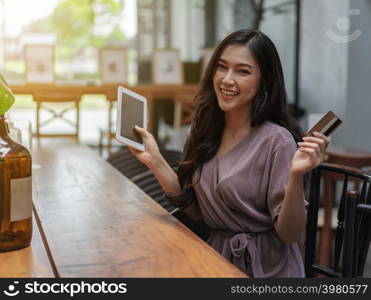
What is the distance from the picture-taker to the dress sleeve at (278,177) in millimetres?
1634

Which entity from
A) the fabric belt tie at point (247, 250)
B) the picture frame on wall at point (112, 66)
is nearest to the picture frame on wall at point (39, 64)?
the picture frame on wall at point (112, 66)

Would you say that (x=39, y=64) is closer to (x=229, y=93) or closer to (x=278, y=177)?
(x=229, y=93)

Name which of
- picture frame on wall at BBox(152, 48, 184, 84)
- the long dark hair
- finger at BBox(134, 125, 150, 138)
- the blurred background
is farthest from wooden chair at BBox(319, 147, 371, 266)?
picture frame on wall at BBox(152, 48, 184, 84)

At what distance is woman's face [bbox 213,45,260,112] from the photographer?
1.72 m

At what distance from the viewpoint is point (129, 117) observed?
1.70 m

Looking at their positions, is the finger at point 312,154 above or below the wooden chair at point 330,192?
above

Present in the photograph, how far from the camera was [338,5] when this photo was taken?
4613 millimetres

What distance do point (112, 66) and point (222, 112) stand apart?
4902mm

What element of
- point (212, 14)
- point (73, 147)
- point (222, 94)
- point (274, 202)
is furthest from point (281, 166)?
point (212, 14)

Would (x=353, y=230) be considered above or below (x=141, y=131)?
below

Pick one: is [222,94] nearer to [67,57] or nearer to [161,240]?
[161,240]

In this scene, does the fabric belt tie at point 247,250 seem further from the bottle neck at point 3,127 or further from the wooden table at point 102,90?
the wooden table at point 102,90

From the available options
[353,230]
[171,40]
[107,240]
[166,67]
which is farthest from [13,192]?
[171,40]

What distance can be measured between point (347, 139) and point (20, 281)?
3.86 m
